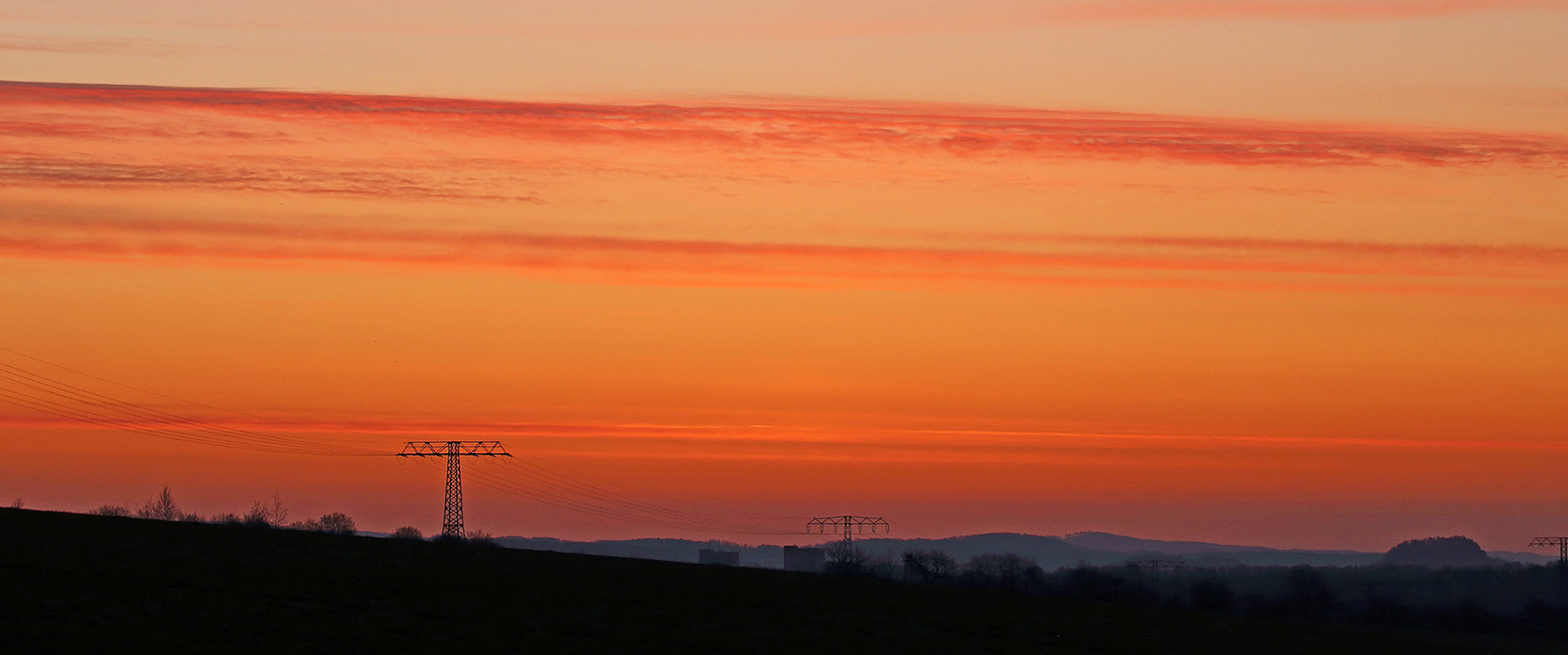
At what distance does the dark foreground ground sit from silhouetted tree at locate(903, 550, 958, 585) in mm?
38761

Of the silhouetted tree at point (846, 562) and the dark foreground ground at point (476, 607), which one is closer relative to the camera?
the dark foreground ground at point (476, 607)

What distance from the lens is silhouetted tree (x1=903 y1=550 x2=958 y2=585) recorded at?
14550 centimetres

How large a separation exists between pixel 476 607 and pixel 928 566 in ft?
335

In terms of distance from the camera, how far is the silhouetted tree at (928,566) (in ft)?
477

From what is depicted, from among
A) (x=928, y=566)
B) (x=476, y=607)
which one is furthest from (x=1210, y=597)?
(x=476, y=607)

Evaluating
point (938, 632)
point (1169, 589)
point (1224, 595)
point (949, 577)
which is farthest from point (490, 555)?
point (1169, 589)

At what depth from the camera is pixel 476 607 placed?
232 ft

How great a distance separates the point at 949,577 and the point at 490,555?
7718cm

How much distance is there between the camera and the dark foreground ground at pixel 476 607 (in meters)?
57.3

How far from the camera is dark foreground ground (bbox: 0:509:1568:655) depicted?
188ft

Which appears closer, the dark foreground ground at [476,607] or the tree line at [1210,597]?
the dark foreground ground at [476,607]

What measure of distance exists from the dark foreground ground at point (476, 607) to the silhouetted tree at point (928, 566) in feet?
127

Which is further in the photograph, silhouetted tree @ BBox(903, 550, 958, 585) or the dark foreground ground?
silhouetted tree @ BBox(903, 550, 958, 585)

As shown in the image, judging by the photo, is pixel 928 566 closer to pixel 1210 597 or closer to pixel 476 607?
pixel 1210 597
